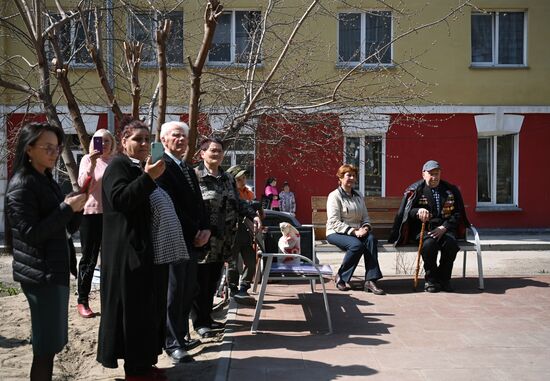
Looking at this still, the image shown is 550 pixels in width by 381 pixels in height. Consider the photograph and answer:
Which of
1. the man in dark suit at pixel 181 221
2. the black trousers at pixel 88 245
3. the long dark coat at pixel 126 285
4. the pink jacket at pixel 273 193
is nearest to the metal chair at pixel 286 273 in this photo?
the man in dark suit at pixel 181 221

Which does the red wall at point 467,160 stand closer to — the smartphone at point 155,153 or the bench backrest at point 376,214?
the bench backrest at point 376,214

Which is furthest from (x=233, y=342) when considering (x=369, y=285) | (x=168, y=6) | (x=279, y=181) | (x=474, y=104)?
(x=474, y=104)

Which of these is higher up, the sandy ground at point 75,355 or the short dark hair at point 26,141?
the short dark hair at point 26,141

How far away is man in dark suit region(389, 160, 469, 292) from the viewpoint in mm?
8078

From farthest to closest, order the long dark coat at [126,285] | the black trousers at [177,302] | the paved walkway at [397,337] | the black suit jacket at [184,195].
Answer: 1. the black trousers at [177,302]
2. the black suit jacket at [184,195]
3. the paved walkway at [397,337]
4. the long dark coat at [126,285]

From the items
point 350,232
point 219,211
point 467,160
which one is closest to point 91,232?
point 219,211

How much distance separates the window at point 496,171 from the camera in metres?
18.5

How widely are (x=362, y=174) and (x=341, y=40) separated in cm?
358

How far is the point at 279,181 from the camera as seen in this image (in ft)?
58.2

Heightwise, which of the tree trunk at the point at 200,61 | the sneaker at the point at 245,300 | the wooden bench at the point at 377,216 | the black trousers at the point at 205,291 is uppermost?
the tree trunk at the point at 200,61

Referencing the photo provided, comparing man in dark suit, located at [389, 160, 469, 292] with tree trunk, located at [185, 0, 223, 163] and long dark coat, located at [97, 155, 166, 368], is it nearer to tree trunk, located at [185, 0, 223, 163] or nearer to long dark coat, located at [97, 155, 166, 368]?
tree trunk, located at [185, 0, 223, 163]

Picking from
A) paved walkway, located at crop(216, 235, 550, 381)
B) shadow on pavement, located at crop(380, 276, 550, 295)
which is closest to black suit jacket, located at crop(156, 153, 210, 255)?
paved walkway, located at crop(216, 235, 550, 381)

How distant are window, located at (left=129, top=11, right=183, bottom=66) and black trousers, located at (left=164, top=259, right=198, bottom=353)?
4021 mm

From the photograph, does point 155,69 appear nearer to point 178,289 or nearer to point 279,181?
point 178,289
